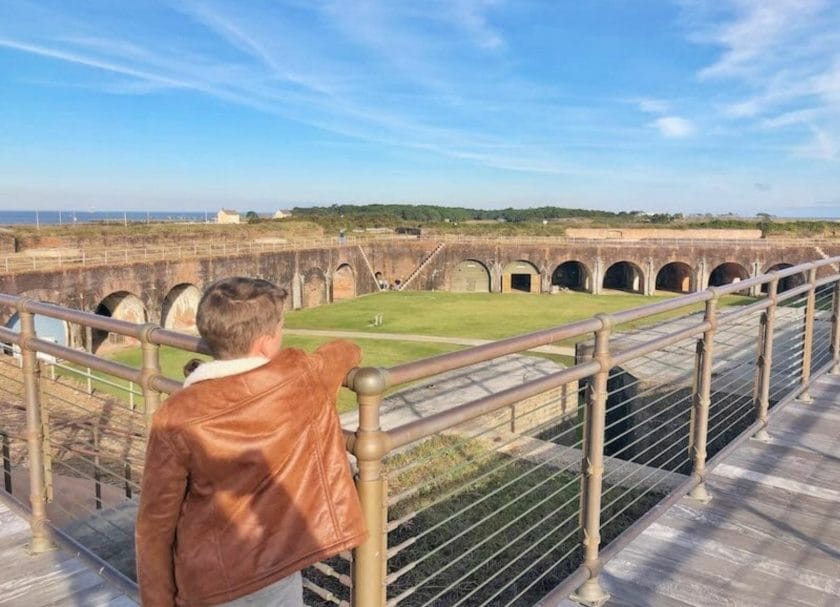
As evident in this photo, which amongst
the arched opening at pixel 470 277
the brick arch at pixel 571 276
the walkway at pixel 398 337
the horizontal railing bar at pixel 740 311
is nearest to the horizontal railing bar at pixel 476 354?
the horizontal railing bar at pixel 740 311

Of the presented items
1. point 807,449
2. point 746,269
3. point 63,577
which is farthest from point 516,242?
point 63,577

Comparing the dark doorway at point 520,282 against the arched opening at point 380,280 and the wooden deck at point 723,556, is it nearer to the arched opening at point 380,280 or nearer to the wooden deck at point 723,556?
the arched opening at point 380,280

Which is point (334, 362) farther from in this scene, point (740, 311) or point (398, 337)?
point (398, 337)

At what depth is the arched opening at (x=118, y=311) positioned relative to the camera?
2455cm

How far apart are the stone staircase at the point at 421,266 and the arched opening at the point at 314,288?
684cm

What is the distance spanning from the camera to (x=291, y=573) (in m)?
1.85

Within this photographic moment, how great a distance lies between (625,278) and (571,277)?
147 inches

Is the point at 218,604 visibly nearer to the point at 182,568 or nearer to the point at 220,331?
the point at 182,568

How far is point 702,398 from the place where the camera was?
4.12 meters

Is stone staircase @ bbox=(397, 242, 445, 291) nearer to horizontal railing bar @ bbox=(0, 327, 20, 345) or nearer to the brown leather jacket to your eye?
horizontal railing bar @ bbox=(0, 327, 20, 345)

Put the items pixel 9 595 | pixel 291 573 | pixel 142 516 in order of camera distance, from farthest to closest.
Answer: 1. pixel 9 595
2. pixel 291 573
3. pixel 142 516

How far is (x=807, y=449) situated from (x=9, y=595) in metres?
5.26

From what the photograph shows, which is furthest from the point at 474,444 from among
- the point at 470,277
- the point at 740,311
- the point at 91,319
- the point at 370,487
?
the point at 470,277

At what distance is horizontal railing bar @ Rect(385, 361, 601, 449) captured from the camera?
2.09 meters
